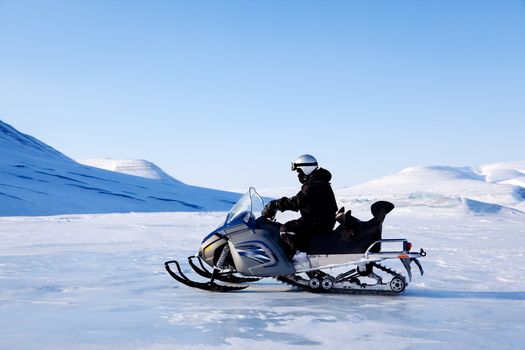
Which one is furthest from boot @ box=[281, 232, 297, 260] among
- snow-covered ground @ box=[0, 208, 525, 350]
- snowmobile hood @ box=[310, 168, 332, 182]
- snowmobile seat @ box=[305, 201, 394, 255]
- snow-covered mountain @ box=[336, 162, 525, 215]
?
snow-covered mountain @ box=[336, 162, 525, 215]

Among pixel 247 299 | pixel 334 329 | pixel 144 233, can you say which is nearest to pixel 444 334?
pixel 334 329

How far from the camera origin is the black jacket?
581 cm

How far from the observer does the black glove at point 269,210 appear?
5848mm

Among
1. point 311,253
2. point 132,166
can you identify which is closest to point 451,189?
point 132,166

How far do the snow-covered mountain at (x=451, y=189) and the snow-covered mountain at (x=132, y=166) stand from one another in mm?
39859

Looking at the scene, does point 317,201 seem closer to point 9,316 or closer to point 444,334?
point 444,334

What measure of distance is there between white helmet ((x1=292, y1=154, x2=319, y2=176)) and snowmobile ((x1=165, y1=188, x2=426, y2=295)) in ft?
1.75

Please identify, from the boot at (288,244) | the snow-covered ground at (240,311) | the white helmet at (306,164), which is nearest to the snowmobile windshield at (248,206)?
the boot at (288,244)

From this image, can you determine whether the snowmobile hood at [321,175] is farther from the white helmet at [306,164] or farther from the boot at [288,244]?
the boot at [288,244]

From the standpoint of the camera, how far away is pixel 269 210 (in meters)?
5.90

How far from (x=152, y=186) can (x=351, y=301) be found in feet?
205

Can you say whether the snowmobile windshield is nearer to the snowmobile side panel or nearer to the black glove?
the snowmobile side panel

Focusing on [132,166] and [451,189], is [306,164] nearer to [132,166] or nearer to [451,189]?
[451,189]

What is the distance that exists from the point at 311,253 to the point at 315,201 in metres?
0.63
